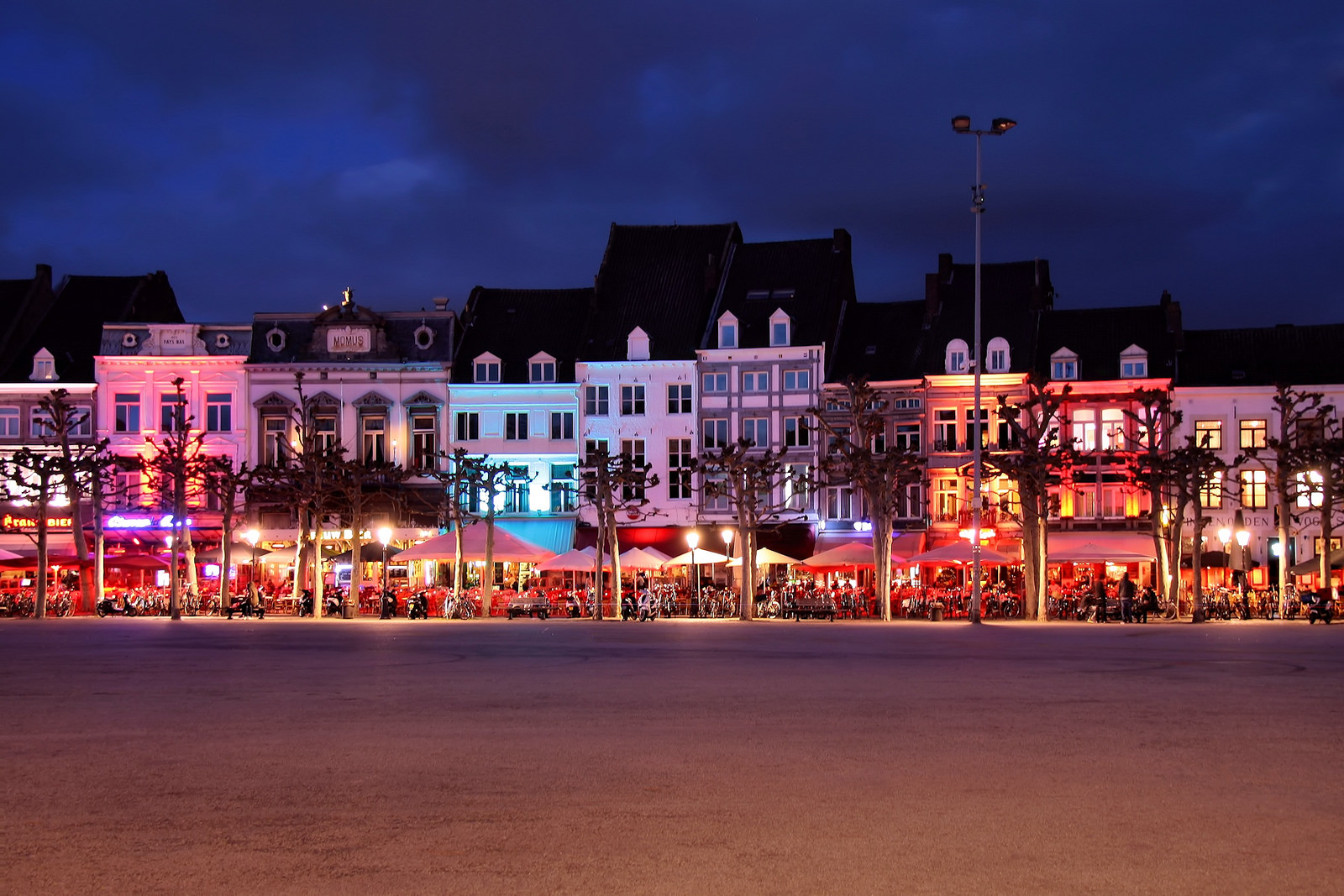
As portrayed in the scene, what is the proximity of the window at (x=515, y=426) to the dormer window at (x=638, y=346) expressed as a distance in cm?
551

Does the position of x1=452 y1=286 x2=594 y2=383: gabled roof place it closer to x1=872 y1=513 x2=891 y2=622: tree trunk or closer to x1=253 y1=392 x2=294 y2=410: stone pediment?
x1=253 y1=392 x2=294 y2=410: stone pediment

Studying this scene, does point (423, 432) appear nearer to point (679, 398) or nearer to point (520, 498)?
point (520, 498)

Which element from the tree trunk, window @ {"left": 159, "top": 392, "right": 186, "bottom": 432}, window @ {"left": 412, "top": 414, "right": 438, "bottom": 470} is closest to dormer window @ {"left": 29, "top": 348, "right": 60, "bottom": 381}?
window @ {"left": 159, "top": 392, "right": 186, "bottom": 432}

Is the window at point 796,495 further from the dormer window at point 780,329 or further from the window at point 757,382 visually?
the dormer window at point 780,329

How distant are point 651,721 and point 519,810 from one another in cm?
522

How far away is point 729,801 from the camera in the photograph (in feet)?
35.8

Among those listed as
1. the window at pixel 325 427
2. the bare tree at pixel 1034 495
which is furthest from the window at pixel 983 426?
the window at pixel 325 427

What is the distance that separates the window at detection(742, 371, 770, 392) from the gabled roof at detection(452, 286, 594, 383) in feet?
19.5

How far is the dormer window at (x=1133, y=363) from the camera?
197ft

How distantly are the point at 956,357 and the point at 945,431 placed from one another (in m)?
3.19

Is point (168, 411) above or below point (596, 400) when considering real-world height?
below

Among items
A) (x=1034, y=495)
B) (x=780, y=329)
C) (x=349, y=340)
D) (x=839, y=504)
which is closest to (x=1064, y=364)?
(x=839, y=504)

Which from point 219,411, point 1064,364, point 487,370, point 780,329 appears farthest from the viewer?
point 219,411

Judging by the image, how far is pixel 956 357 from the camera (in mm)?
61719
